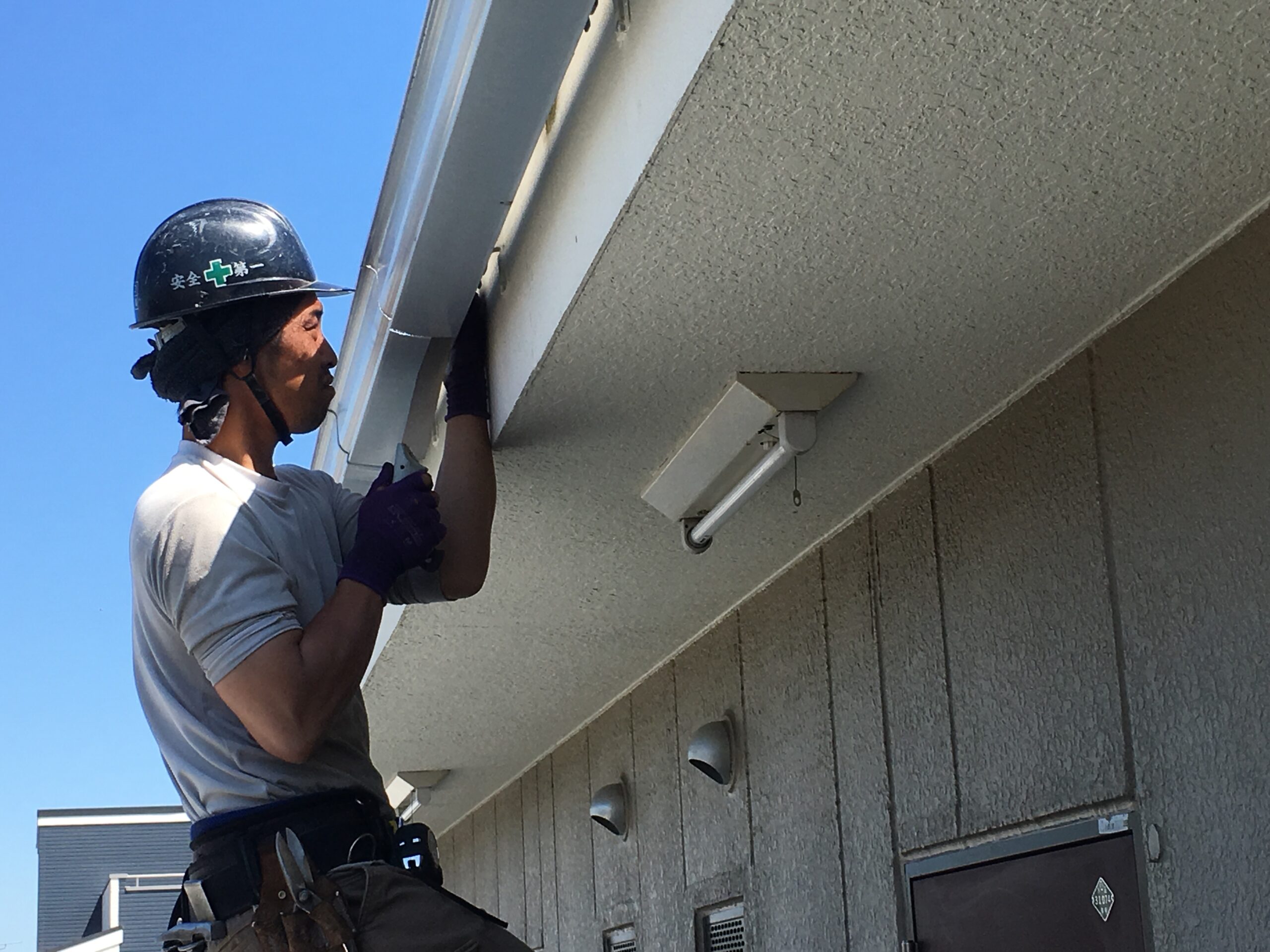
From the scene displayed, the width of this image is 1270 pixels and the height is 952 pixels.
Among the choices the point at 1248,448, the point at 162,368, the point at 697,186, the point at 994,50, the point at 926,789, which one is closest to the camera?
the point at 994,50

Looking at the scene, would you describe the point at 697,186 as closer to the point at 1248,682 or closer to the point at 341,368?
the point at 1248,682

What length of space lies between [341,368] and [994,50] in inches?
75.7

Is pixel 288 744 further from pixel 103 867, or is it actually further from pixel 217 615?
pixel 103 867

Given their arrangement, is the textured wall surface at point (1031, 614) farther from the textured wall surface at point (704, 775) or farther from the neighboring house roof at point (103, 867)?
the neighboring house roof at point (103, 867)

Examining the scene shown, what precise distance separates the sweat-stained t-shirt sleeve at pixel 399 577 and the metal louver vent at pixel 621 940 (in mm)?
2948

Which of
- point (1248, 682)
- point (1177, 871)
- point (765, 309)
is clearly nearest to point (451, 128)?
point (765, 309)

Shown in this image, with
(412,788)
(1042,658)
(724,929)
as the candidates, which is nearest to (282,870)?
(1042,658)

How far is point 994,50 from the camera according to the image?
165 cm

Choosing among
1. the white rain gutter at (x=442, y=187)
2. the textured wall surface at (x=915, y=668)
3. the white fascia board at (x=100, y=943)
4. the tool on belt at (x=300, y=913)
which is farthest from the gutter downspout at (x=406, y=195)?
the white fascia board at (x=100, y=943)

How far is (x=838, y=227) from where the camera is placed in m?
2.08

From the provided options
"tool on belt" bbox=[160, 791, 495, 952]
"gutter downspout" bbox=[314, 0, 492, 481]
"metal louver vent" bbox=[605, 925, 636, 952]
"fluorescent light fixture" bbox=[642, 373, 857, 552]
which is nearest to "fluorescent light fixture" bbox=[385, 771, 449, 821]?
"metal louver vent" bbox=[605, 925, 636, 952]

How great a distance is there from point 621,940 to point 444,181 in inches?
149

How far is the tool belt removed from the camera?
1.83 meters

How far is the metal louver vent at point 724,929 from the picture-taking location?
408 centimetres
